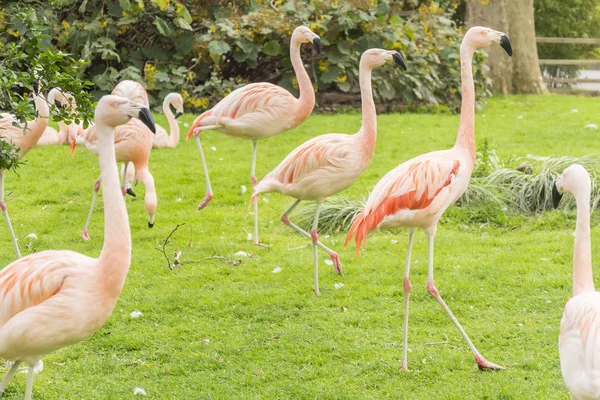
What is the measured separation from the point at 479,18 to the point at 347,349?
1295 centimetres

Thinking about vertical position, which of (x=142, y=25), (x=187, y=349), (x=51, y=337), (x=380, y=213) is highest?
(x=142, y=25)

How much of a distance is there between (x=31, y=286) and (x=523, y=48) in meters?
15.0

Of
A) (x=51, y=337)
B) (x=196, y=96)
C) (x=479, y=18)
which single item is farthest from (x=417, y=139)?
(x=51, y=337)

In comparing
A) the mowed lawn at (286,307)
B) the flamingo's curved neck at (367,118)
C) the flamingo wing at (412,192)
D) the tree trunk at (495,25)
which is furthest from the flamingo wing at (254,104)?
the tree trunk at (495,25)

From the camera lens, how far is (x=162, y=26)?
12352 mm

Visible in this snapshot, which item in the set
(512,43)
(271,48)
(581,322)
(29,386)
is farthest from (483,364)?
(512,43)

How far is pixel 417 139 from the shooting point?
11.2 metres

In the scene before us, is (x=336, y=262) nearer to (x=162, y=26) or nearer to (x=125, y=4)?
(x=162, y=26)

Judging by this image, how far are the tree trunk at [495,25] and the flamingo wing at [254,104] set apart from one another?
998 cm

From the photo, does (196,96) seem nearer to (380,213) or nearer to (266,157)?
(266,157)

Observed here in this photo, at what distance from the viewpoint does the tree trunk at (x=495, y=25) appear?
16.5m

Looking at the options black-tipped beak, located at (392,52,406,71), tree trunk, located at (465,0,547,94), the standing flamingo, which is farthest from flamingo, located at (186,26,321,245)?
tree trunk, located at (465,0,547,94)

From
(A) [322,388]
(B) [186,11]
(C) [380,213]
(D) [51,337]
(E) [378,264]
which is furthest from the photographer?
(B) [186,11]

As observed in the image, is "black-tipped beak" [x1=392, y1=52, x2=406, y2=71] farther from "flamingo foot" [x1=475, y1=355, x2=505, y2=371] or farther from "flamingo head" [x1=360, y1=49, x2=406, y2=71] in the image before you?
"flamingo foot" [x1=475, y1=355, x2=505, y2=371]
